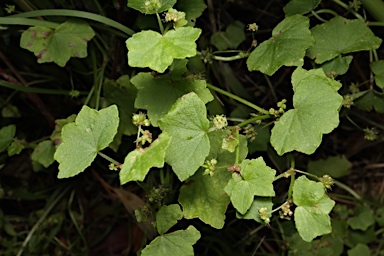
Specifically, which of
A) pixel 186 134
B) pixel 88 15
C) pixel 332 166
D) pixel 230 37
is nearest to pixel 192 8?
pixel 88 15

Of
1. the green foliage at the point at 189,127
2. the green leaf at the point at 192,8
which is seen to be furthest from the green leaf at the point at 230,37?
the green leaf at the point at 192,8

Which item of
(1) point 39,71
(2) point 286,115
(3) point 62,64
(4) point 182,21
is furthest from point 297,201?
(1) point 39,71

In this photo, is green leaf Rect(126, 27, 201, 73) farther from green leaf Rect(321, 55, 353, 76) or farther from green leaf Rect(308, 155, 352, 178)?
green leaf Rect(308, 155, 352, 178)

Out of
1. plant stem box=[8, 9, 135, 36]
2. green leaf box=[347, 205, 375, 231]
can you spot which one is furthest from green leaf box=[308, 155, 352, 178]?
plant stem box=[8, 9, 135, 36]

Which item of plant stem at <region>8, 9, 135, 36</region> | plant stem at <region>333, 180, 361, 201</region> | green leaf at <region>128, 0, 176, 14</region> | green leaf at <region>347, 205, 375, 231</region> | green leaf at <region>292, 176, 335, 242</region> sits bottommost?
green leaf at <region>347, 205, 375, 231</region>

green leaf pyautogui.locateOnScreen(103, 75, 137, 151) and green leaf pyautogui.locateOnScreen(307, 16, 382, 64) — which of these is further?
green leaf pyautogui.locateOnScreen(103, 75, 137, 151)

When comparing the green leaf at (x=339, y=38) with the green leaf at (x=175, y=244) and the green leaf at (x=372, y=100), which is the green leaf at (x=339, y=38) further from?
the green leaf at (x=175, y=244)

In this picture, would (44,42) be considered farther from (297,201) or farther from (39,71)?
(297,201)
